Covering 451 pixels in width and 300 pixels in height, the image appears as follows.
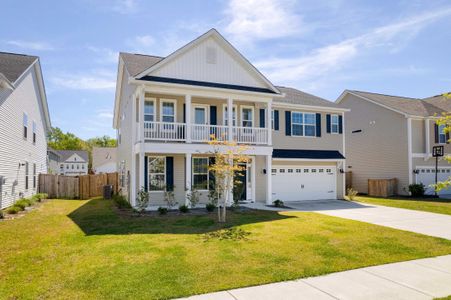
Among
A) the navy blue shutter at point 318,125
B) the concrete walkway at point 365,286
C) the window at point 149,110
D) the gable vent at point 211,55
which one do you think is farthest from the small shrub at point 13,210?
the navy blue shutter at point 318,125

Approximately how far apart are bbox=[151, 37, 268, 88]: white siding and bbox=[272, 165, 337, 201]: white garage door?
5539 millimetres

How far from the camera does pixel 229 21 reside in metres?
13.3

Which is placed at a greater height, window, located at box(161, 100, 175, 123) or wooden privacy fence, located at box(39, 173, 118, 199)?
window, located at box(161, 100, 175, 123)

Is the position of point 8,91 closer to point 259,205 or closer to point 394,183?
point 259,205

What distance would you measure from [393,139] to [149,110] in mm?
18851

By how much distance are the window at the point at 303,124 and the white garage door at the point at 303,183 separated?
2.19 meters

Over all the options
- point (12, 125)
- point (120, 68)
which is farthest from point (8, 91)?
point (120, 68)

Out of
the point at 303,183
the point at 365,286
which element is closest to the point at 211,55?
the point at 303,183

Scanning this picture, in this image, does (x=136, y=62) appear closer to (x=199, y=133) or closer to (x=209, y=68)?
(x=209, y=68)

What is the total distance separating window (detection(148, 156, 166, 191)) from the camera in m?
15.9

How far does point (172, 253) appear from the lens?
302 inches

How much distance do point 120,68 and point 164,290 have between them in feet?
58.1

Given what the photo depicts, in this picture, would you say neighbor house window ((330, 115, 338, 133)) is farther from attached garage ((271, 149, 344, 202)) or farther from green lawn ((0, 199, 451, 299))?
green lawn ((0, 199, 451, 299))

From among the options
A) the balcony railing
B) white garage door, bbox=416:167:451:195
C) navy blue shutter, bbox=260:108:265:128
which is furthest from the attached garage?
white garage door, bbox=416:167:451:195
